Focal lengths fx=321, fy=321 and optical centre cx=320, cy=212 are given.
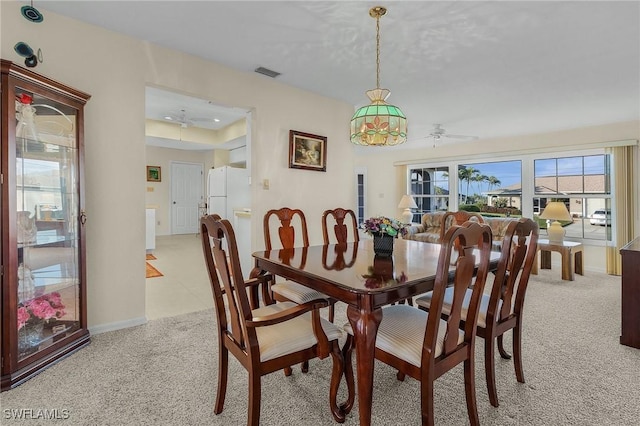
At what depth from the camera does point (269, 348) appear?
1419 mm

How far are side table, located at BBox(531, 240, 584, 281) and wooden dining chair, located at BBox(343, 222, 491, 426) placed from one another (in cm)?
399

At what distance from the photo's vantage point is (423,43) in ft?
8.63

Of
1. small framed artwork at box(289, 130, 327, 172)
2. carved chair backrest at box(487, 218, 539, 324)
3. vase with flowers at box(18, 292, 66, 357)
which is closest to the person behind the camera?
carved chair backrest at box(487, 218, 539, 324)

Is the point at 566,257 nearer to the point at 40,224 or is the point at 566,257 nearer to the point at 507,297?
the point at 507,297

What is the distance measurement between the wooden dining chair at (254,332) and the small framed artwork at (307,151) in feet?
7.71

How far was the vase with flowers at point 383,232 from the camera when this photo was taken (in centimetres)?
207

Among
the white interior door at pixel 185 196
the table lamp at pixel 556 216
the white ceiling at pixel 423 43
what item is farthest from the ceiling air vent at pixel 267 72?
the white interior door at pixel 185 196

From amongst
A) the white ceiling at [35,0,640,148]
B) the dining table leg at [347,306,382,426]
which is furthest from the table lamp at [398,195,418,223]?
the dining table leg at [347,306,382,426]

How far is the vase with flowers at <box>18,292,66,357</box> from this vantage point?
1.95 metres

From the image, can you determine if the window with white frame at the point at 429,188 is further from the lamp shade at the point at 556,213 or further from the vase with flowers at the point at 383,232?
the vase with flowers at the point at 383,232

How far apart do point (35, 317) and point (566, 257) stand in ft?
19.0

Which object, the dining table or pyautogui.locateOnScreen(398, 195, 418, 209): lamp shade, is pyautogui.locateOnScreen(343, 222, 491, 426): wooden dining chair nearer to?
the dining table

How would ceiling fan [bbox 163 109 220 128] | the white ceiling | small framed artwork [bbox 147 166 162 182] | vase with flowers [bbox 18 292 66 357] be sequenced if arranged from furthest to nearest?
small framed artwork [bbox 147 166 162 182] → ceiling fan [bbox 163 109 220 128] → the white ceiling → vase with flowers [bbox 18 292 66 357]

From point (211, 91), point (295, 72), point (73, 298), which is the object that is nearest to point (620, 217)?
point (295, 72)
